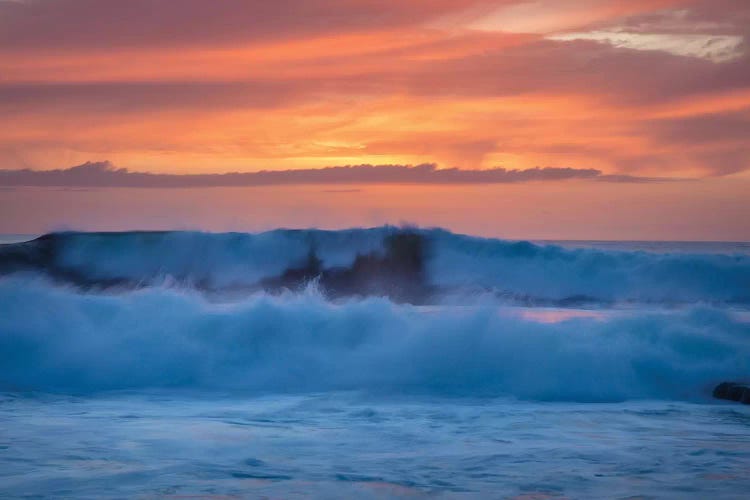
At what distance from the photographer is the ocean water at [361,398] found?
4.96m

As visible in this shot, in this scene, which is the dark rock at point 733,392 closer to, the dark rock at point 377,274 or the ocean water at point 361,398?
the ocean water at point 361,398

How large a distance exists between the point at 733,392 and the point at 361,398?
3.41m

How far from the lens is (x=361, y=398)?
26.7ft

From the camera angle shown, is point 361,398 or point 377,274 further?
point 377,274

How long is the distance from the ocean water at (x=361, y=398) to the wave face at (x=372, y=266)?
753 millimetres

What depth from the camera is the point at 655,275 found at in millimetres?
17969

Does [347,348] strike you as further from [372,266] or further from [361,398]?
[372,266]

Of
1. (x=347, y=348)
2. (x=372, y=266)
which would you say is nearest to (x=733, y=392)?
(x=347, y=348)

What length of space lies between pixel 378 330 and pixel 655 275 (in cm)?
961

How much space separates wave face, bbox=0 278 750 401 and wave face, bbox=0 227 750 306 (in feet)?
19.1

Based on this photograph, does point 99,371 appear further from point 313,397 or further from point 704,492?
point 704,492

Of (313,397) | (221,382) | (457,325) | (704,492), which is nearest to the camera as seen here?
(704,492)

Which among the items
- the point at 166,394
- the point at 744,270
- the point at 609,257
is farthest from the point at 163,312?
the point at 744,270

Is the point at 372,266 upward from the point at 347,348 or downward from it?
upward
